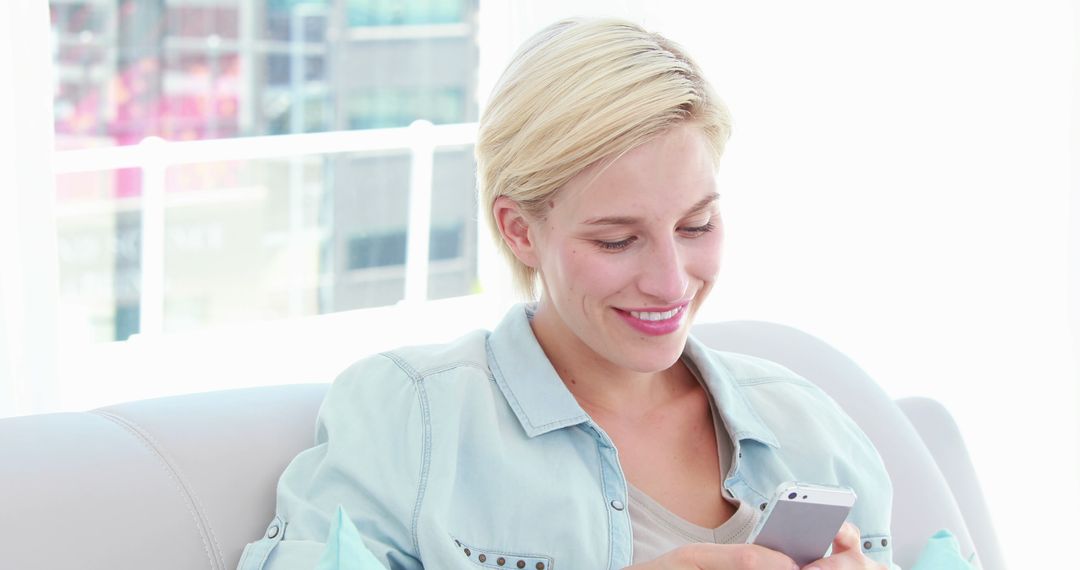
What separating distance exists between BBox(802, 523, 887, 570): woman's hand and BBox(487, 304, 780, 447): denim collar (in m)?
0.24

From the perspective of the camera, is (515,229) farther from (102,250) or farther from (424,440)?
(102,250)

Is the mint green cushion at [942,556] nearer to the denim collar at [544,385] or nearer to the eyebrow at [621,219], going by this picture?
the denim collar at [544,385]

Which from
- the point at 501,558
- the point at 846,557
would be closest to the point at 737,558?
the point at 846,557

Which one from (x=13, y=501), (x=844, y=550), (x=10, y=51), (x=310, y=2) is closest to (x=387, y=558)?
(x=13, y=501)

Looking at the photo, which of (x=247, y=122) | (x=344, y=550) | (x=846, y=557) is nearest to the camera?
(x=344, y=550)

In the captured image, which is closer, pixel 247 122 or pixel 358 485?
pixel 358 485

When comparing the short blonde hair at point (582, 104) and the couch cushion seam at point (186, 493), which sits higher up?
the short blonde hair at point (582, 104)

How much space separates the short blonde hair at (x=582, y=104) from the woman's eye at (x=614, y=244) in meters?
0.08

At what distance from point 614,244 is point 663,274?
70mm

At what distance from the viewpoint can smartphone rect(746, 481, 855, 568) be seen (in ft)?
3.91

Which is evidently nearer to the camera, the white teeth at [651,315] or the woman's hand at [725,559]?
the woman's hand at [725,559]

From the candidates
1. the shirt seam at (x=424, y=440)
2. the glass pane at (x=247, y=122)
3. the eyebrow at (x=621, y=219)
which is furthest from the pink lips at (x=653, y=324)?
the glass pane at (x=247, y=122)

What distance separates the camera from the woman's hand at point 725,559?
121 cm

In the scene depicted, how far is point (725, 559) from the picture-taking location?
1.21 metres
